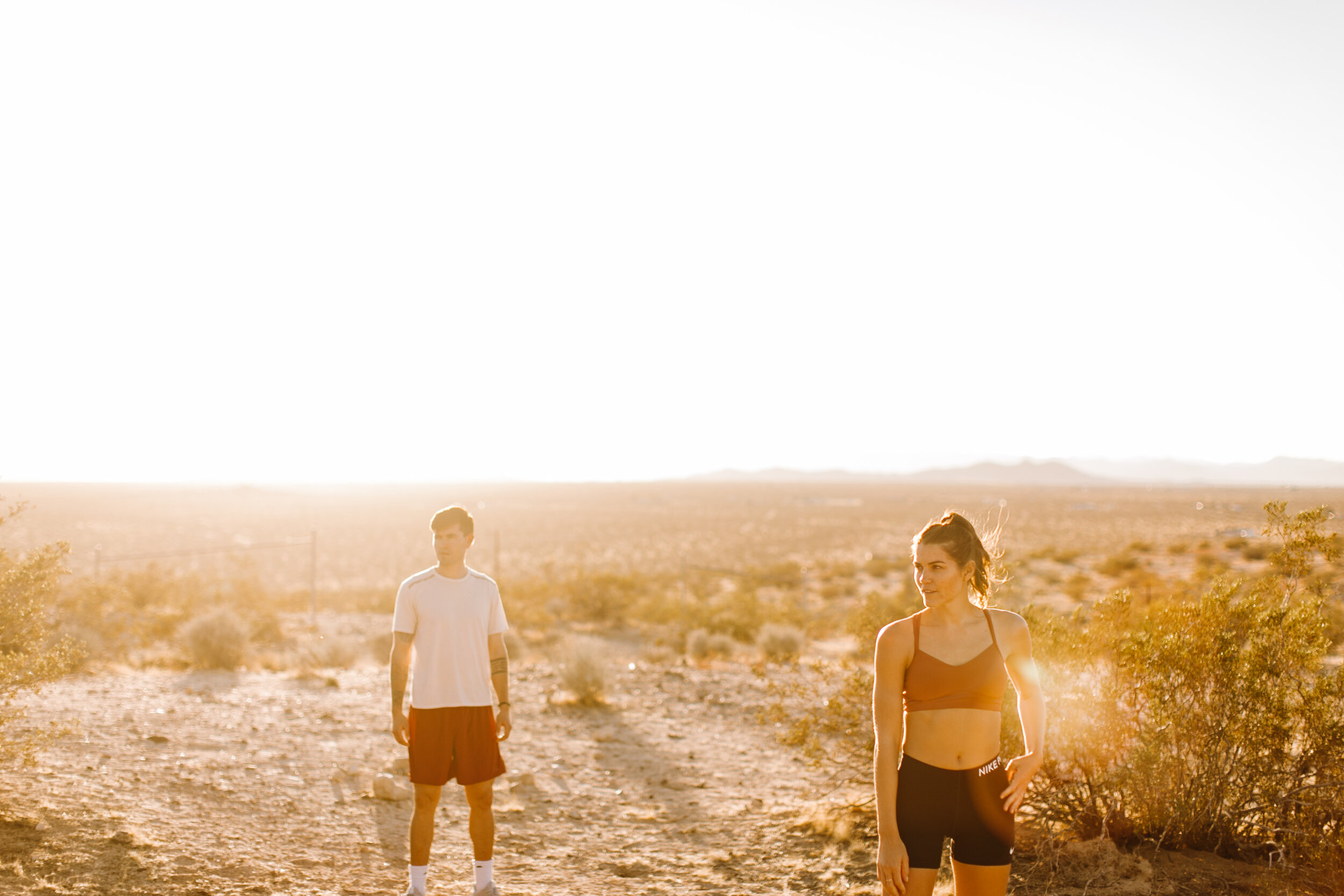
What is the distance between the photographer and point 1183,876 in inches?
177

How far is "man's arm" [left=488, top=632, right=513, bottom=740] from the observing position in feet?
14.6

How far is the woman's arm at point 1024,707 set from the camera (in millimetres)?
2941

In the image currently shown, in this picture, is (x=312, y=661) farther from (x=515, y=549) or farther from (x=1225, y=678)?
(x=515, y=549)

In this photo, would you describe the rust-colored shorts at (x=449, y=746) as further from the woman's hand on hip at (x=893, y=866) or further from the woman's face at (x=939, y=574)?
the woman's face at (x=939, y=574)

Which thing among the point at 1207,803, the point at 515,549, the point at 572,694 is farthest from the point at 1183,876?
the point at 515,549

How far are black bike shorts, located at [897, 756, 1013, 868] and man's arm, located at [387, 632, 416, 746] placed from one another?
8.03 ft

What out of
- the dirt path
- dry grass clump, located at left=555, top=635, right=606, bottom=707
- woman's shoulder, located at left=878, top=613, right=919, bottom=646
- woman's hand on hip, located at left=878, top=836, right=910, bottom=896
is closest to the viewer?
woman's hand on hip, located at left=878, top=836, right=910, bottom=896

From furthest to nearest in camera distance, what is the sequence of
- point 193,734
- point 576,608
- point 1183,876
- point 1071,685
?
point 576,608, point 193,734, point 1071,685, point 1183,876

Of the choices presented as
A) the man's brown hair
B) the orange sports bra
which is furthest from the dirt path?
the orange sports bra

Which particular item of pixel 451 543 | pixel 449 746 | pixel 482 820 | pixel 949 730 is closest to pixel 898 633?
pixel 949 730

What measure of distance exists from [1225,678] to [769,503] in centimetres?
8849

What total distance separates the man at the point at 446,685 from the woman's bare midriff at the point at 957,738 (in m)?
2.22

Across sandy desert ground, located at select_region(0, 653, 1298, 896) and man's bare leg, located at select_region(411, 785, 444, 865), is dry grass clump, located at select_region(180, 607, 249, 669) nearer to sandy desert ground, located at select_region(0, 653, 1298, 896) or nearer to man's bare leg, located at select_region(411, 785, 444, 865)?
sandy desert ground, located at select_region(0, 653, 1298, 896)

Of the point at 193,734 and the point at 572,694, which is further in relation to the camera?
the point at 572,694
